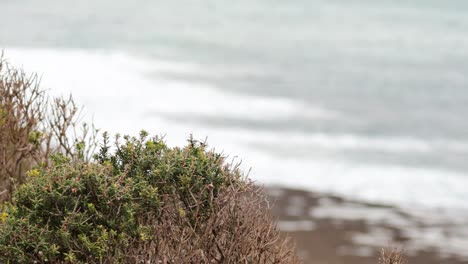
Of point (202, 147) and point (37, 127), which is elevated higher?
point (37, 127)

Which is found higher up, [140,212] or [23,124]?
[23,124]

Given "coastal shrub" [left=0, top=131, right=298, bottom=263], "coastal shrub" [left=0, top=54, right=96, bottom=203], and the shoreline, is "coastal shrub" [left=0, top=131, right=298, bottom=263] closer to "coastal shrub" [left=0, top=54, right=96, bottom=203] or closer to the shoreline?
"coastal shrub" [left=0, top=54, right=96, bottom=203]

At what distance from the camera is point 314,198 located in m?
19.8

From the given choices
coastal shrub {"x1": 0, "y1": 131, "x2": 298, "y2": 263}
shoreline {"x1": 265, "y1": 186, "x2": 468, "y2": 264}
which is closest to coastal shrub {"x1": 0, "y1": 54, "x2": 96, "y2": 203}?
coastal shrub {"x1": 0, "y1": 131, "x2": 298, "y2": 263}

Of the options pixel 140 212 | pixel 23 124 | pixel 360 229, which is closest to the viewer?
pixel 140 212

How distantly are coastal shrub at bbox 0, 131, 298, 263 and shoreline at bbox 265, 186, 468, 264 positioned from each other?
7135mm

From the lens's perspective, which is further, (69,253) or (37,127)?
(37,127)

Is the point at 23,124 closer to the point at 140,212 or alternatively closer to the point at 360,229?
the point at 140,212

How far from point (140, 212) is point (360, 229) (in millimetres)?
10168

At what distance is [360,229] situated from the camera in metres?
18.5

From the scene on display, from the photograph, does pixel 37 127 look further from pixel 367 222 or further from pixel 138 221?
pixel 367 222

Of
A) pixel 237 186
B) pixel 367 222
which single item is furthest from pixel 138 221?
pixel 367 222

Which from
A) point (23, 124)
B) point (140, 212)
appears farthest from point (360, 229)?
point (140, 212)

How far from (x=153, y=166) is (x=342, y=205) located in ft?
35.9
